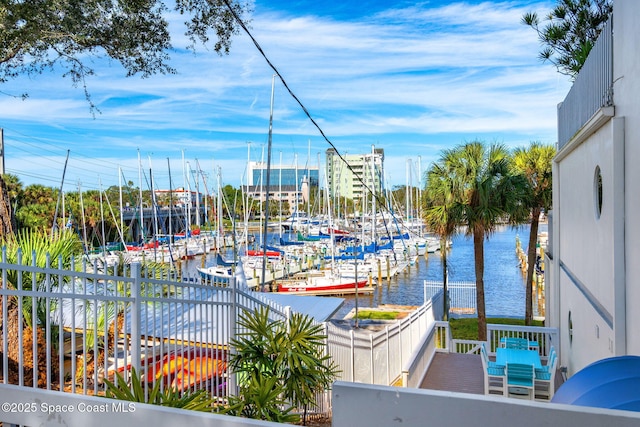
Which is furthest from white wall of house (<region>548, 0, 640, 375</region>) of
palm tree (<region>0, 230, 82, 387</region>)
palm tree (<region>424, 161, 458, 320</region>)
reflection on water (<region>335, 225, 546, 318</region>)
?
reflection on water (<region>335, 225, 546, 318</region>)

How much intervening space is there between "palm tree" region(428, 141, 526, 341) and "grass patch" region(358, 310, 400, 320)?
743cm

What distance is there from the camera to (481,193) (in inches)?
575

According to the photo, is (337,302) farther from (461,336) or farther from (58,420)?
(58,420)

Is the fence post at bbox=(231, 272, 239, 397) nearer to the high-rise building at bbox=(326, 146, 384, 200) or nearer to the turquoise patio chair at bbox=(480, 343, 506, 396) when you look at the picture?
the high-rise building at bbox=(326, 146, 384, 200)

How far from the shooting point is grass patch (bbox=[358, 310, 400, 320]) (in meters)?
21.8

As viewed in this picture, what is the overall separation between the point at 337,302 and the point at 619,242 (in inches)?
274

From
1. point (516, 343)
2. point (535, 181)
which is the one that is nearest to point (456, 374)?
point (516, 343)

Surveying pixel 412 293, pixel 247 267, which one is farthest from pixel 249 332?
pixel 247 267

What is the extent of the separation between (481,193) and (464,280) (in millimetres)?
23879

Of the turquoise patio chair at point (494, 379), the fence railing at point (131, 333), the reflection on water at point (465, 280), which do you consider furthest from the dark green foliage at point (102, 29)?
the reflection on water at point (465, 280)

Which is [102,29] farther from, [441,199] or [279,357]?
[441,199]

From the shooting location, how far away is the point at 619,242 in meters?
4.84

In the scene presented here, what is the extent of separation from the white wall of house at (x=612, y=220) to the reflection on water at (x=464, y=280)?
42.5 feet

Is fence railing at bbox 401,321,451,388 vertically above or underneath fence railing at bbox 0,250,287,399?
underneath
